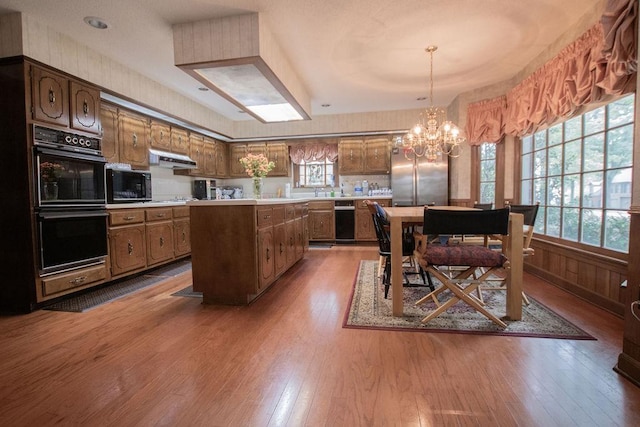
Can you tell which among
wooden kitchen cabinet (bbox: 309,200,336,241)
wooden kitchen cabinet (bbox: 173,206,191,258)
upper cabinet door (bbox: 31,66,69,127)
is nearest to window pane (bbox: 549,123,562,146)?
wooden kitchen cabinet (bbox: 309,200,336,241)

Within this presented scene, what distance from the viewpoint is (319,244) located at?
5.67 m

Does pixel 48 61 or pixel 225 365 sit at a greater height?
pixel 48 61

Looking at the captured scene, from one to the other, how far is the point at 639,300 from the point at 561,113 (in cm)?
203

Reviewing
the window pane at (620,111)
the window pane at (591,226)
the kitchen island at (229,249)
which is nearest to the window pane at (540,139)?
the window pane at (620,111)

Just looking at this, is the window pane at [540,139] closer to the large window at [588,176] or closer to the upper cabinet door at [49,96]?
the large window at [588,176]

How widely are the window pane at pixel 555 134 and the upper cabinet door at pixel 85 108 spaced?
481cm

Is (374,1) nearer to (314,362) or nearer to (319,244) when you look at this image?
(314,362)

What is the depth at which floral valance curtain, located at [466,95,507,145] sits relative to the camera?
400 centimetres

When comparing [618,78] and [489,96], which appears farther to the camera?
[489,96]

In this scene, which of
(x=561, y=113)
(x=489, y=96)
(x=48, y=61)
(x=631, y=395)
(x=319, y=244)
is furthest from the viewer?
(x=319, y=244)

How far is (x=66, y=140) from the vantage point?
272cm

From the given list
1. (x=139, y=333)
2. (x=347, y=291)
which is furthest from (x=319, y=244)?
(x=139, y=333)

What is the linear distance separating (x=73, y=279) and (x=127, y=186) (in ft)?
4.12

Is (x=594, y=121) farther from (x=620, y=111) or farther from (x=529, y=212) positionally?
(x=529, y=212)
